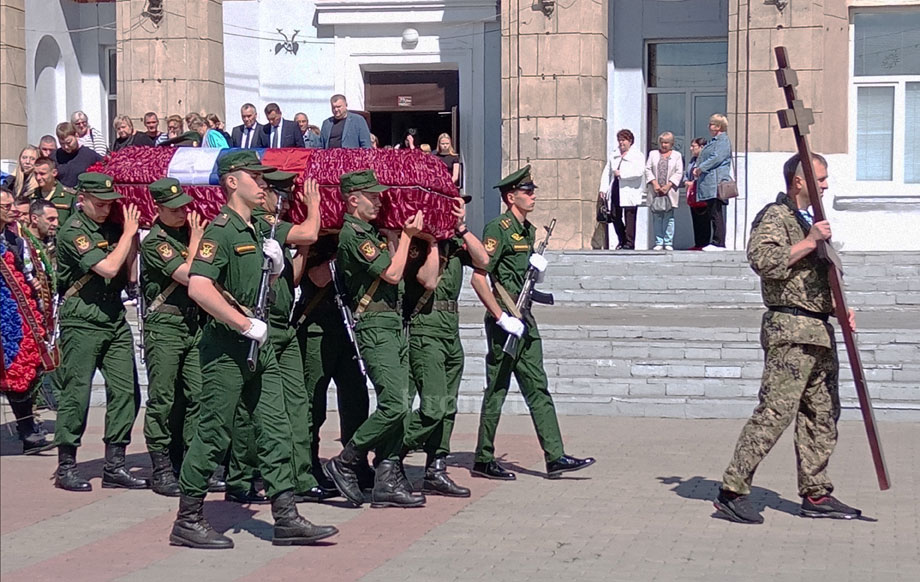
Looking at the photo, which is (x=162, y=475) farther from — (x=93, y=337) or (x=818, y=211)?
(x=818, y=211)

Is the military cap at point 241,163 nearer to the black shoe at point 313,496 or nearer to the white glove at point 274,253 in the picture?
A: the white glove at point 274,253

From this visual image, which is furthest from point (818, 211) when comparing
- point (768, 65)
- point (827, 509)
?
point (768, 65)

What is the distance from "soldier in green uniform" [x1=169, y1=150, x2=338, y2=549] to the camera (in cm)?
688

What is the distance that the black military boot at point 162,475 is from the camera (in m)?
8.38

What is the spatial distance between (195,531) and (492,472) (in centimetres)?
243

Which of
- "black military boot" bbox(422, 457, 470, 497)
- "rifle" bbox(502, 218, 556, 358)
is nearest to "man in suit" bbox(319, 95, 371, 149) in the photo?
"rifle" bbox(502, 218, 556, 358)

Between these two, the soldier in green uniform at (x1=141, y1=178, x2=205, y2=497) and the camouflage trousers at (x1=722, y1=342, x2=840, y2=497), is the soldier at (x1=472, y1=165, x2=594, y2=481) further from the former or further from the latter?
the soldier in green uniform at (x1=141, y1=178, x2=205, y2=497)

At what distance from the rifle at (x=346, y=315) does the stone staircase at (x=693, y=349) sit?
143 inches

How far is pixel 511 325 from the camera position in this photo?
8.50m

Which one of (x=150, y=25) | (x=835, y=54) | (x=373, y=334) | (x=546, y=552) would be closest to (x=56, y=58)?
(x=150, y=25)

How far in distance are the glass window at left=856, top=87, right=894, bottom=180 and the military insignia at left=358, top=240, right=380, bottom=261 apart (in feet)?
40.9

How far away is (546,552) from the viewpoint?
683 centimetres

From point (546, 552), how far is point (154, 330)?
2780 millimetres

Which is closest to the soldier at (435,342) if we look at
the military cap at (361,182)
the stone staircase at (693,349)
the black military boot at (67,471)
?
the military cap at (361,182)
